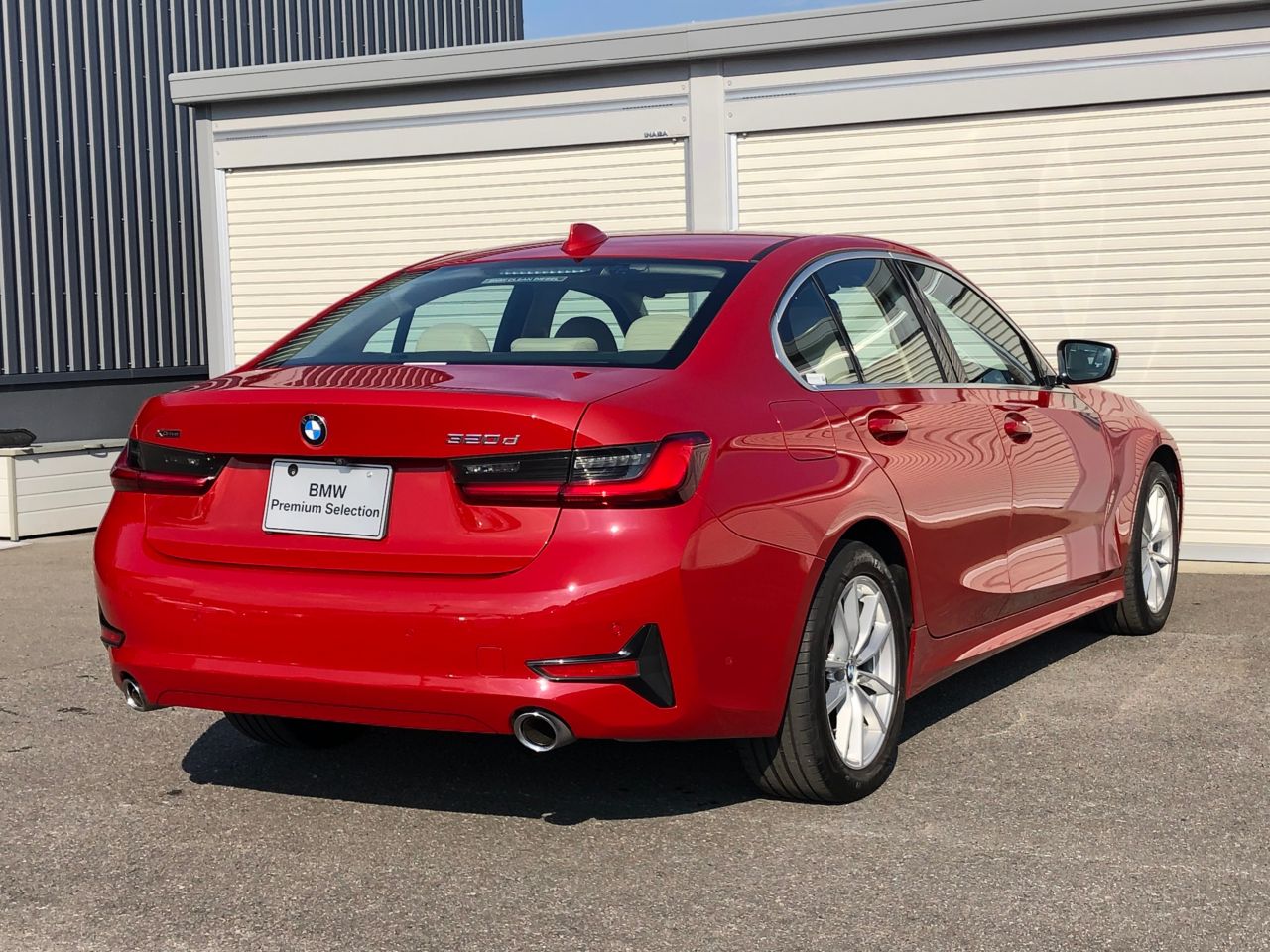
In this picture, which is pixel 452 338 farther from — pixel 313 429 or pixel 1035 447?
pixel 1035 447

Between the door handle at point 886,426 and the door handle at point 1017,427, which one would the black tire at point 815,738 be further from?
the door handle at point 1017,427

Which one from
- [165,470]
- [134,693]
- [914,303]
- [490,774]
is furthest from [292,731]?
[914,303]

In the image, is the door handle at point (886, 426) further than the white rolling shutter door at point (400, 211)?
No

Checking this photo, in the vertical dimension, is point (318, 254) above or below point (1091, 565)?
above

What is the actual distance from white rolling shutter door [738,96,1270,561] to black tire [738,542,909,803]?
6192 millimetres

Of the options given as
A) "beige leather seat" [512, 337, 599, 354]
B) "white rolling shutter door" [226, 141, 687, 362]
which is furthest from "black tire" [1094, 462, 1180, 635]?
"white rolling shutter door" [226, 141, 687, 362]

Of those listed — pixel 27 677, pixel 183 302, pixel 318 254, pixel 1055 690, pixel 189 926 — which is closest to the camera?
pixel 189 926

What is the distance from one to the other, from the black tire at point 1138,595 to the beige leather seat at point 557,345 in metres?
3.19

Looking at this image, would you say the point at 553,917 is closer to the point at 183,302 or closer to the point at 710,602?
the point at 710,602

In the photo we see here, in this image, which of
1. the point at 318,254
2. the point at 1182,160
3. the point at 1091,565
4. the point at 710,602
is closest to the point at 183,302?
the point at 318,254

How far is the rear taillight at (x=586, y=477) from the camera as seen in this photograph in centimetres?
379

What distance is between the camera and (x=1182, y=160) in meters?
10.0

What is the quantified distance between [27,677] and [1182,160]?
23.6ft

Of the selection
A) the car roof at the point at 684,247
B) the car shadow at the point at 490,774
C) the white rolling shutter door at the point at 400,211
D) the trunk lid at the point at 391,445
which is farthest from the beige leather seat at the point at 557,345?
the white rolling shutter door at the point at 400,211
